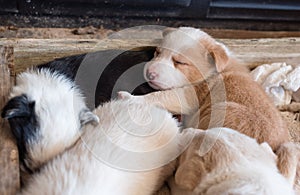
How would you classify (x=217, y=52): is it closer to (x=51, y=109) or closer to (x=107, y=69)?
(x=107, y=69)

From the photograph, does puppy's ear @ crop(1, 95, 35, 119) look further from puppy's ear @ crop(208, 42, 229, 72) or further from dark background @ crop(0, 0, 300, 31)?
dark background @ crop(0, 0, 300, 31)

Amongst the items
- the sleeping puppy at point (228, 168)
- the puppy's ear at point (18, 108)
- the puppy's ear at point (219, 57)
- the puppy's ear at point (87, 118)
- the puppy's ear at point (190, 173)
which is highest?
the puppy's ear at point (219, 57)

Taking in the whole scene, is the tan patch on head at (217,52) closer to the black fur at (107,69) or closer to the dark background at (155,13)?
the black fur at (107,69)

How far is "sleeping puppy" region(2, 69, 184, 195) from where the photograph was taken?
145 cm

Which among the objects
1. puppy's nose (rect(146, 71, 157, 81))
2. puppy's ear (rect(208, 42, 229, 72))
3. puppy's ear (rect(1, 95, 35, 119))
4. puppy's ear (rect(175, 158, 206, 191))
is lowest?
puppy's ear (rect(175, 158, 206, 191))

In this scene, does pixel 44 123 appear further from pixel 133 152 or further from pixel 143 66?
pixel 143 66

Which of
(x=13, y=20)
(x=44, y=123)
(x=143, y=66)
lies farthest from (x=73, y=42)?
(x=44, y=123)

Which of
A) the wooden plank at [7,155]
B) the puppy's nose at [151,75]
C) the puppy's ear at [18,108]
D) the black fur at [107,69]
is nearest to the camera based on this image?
the wooden plank at [7,155]

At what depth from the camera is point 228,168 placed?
150cm

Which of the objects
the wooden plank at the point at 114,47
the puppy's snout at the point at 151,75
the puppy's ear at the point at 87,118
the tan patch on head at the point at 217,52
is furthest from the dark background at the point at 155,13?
the puppy's ear at the point at 87,118

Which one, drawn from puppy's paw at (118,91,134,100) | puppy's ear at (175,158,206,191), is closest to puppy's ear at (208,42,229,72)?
puppy's paw at (118,91,134,100)

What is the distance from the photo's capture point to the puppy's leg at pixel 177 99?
1.98m

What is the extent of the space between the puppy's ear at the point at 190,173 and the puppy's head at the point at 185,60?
0.50m

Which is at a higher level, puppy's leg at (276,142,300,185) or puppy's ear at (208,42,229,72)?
puppy's ear at (208,42,229,72)
